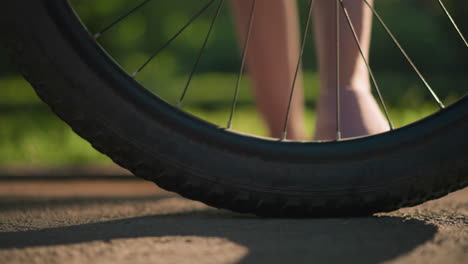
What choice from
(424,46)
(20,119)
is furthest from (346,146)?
(424,46)

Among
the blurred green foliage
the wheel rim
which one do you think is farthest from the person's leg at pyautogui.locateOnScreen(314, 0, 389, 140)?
the blurred green foliage

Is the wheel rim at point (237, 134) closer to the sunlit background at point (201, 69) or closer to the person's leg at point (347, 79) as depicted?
the person's leg at point (347, 79)

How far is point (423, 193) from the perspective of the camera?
42.1 inches

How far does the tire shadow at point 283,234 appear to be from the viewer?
913mm

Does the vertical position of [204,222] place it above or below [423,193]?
below

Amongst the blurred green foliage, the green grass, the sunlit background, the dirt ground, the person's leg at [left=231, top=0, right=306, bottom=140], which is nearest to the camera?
the dirt ground

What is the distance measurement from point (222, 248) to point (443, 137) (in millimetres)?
449

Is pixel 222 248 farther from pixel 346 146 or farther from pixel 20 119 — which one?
pixel 20 119

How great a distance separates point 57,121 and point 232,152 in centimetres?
231

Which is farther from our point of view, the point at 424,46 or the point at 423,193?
the point at 424,46

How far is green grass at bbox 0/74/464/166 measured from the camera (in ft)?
8.82

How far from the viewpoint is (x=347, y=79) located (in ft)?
4.47

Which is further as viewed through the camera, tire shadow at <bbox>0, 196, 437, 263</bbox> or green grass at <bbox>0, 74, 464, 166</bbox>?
green grass at <bbox>0, 74, 464, 166</bbox>

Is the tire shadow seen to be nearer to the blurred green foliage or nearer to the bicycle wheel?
the bicycle wheel
